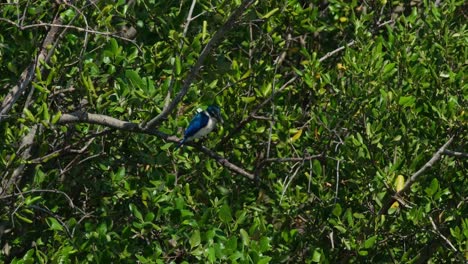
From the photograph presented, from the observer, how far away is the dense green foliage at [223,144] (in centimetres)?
707

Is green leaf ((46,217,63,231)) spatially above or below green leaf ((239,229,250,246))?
above

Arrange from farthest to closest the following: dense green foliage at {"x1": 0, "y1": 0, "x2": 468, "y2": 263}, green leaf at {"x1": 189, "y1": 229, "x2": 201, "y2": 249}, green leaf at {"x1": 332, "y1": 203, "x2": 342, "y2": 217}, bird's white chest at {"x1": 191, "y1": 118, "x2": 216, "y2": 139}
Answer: bird's white chest at {"x1": 191, "y1": 118, "x2": 216, "y2": 139}, green leaf at {"x1": 332, "y1": 203, "x2": 342, "y2": 217}, dense green foliage at {"x1": 0, "y1": 0, "x2": 468, "y2": 263}, green leaf at {"x1": 189, "y1": 229, "x2": 201, "y2": 249}

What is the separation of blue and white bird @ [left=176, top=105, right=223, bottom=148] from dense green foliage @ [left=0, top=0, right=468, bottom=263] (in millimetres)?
81

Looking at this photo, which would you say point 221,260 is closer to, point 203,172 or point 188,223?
point 188,223

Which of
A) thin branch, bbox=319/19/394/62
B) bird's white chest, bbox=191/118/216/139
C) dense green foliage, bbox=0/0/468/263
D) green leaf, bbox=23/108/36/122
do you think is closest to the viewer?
green leaf, bbox=23/108/36/122

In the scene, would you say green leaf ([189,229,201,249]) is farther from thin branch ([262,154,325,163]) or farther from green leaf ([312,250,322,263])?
green leaf ([312,250,322,263])

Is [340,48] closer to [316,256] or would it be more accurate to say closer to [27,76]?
[316,256]

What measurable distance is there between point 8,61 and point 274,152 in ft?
6.93

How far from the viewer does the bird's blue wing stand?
750 cm

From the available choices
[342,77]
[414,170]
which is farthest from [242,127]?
[414,170]

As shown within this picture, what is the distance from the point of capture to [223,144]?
8047 millimetres

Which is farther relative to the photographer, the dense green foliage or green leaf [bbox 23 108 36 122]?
the dense green foliage

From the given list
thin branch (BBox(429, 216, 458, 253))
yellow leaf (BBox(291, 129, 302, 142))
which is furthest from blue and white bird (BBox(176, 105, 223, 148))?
thin branch (BBox(429, 216, 458, 253))

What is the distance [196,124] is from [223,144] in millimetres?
390
